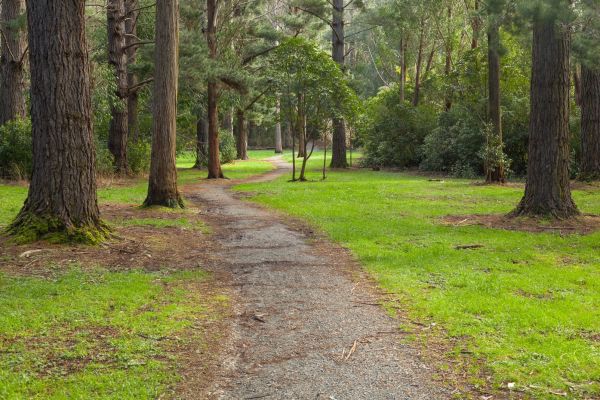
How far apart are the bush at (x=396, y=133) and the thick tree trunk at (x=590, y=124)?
12724 mm

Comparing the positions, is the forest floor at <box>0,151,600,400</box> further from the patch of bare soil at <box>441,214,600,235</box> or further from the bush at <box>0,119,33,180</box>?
the bush at <box>0,119,33,180</box>

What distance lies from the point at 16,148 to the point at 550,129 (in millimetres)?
14970

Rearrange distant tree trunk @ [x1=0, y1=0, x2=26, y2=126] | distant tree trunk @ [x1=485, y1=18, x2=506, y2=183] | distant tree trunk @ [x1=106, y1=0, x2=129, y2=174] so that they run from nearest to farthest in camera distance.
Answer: distant tree trunk @ [x1=0, y1=0, x2=26, y2=126], distant tree trunk @ [x1=485, y1=18, x2=506, y2=183], distant tree trunk @ [x1=106, y1=0, x2=129, y2=174]

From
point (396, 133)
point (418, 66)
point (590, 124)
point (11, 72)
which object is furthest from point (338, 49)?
point (11, 72)

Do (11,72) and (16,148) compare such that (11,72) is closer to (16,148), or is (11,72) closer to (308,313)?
(16,148)

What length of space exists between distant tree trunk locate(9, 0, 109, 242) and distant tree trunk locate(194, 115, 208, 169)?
21.8m

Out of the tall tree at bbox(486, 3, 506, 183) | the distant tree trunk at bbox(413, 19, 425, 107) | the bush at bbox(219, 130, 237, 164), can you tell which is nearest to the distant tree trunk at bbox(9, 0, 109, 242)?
the tall tree at bbox(486, 3, 506, 183)

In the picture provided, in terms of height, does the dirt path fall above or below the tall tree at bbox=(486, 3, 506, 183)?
below

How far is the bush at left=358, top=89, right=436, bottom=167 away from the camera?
3309 centimetres

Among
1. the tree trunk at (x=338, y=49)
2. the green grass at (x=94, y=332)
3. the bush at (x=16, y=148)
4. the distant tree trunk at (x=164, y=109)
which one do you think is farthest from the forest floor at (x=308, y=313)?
the tree trunk at (x=338, y=49)

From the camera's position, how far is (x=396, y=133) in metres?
33.6

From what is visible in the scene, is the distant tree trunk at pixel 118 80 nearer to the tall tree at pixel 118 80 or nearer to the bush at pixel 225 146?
the tall tree at pixel 118 80

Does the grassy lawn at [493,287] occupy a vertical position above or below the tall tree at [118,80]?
below

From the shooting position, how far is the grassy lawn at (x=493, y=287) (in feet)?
15.1
